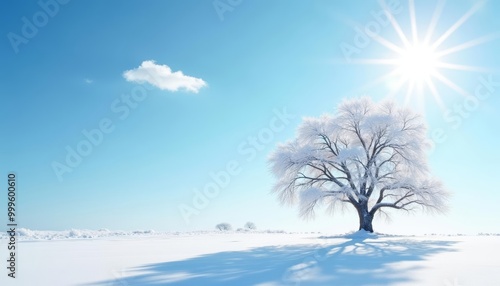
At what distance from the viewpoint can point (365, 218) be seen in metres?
20.5

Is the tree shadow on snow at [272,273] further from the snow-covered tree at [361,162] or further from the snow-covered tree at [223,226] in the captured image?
the snow-covered tree at [223,226]

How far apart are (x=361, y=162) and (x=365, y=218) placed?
378 cm

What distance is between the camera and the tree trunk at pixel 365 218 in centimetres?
2042

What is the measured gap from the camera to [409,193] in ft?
66.7

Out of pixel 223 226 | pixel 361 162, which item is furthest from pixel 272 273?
pixel 223 226

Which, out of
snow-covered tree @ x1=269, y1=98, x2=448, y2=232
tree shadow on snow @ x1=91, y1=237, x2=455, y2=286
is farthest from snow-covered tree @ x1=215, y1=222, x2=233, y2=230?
A: tree shadow on snow @ x1=91, y1=237, x2=455, y2=286

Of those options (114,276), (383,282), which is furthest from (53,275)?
(383,282)

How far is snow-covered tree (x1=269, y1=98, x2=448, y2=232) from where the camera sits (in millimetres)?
19734

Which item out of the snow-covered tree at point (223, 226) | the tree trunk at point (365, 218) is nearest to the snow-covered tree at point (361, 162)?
the tree trunk at point (365, 218)

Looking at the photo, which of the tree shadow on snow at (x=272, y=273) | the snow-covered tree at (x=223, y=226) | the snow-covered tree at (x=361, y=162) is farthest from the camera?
the snow-covered tree at (x=223, y=226)

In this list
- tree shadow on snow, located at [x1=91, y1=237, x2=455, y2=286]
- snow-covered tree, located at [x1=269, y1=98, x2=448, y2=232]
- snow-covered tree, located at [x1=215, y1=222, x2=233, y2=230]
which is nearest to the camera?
tree shadow on snow, located at [x1=91, y1=237, x2=455, y2=286]

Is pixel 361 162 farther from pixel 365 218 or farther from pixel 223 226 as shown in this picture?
pixel 223 226

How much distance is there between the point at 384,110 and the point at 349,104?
2485mm

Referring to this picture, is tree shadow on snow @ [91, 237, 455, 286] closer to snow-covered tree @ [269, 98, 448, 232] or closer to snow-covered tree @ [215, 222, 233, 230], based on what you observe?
snow-covered tree @ [269, 98, 448, 232]
